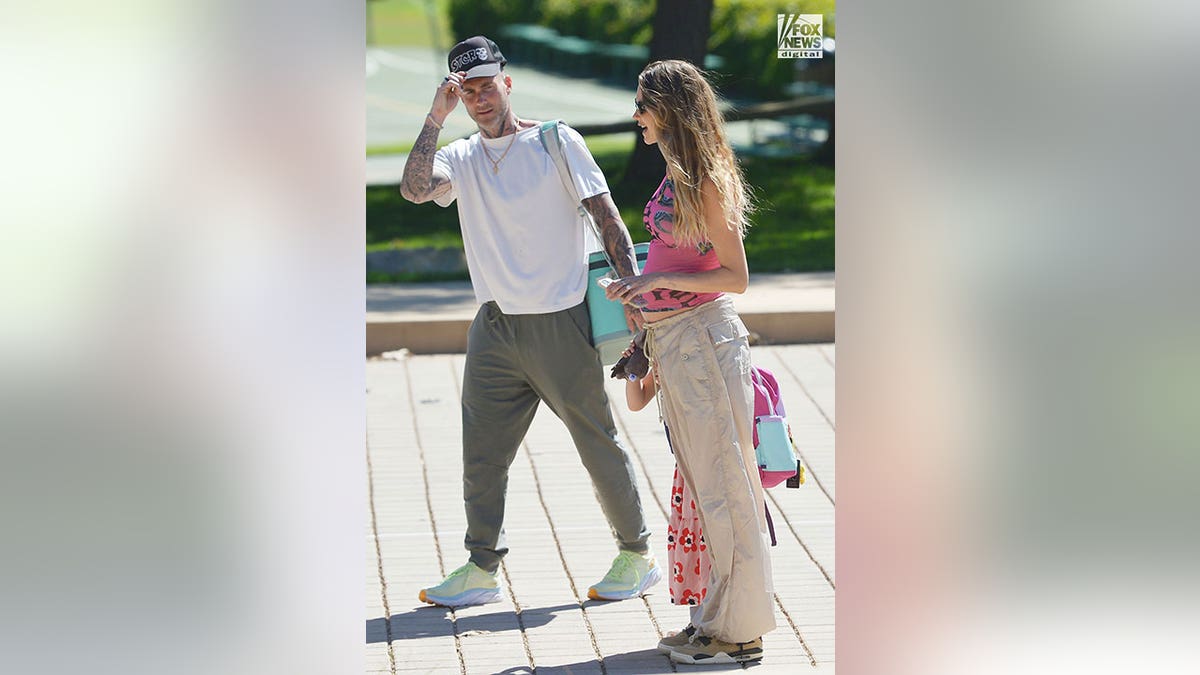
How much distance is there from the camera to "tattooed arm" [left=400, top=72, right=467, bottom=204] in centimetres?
519

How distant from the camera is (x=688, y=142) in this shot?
4.78 m

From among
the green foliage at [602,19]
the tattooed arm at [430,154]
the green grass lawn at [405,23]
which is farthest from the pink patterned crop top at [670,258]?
the green grass lawn at [405,23]

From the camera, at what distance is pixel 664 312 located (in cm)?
495

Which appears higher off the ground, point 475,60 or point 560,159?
point 475,60

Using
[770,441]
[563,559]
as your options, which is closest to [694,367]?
[770,441]

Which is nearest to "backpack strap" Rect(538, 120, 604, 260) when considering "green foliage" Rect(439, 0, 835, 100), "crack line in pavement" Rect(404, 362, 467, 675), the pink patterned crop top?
the pink patterned crop top

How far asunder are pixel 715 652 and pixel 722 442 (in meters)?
0.69

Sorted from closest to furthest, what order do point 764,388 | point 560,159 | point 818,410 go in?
point 764,388, point 560,159, point 818,410

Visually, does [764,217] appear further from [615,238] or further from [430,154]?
[430,154]

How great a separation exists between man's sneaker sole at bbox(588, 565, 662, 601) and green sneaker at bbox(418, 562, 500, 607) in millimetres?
369
